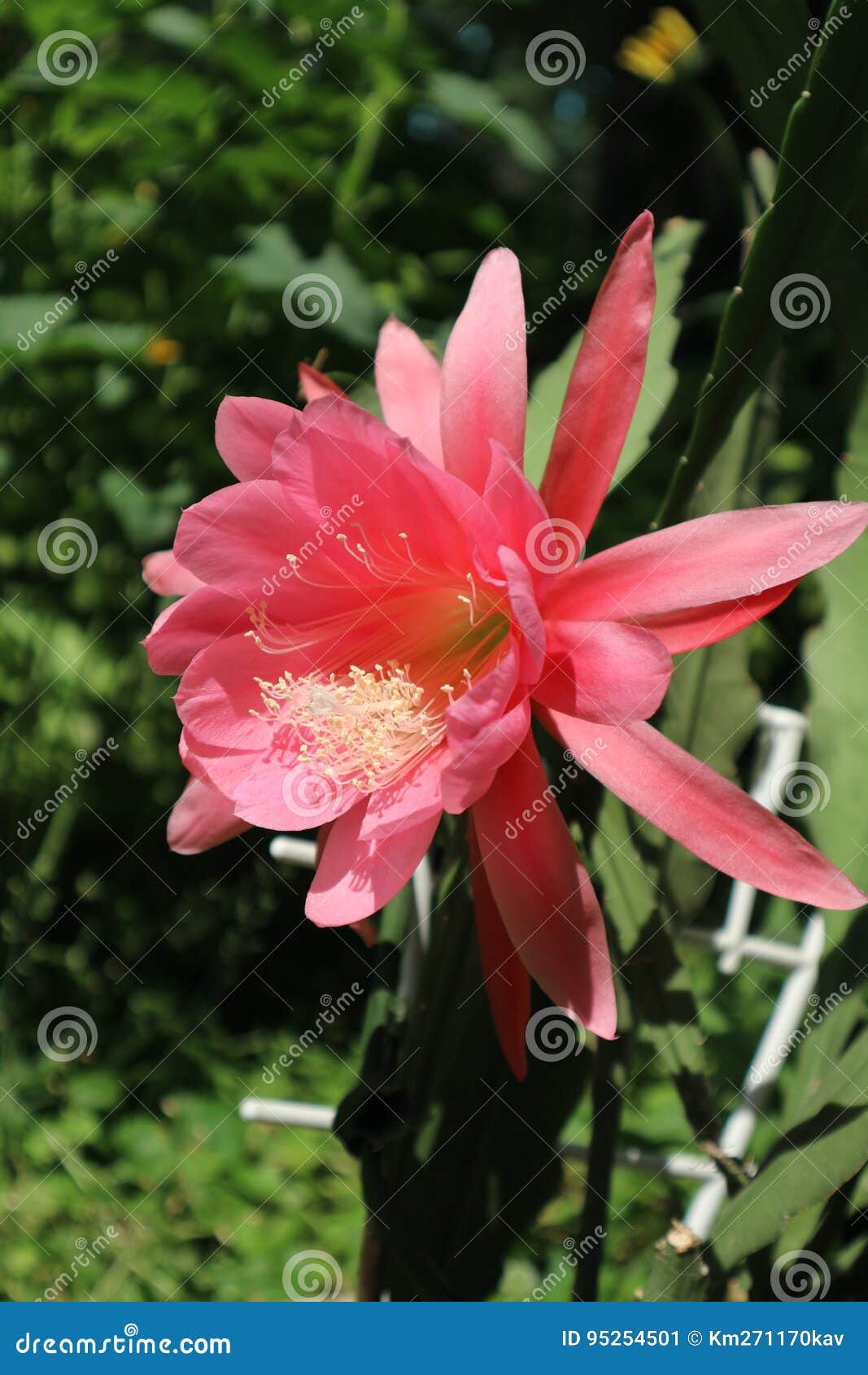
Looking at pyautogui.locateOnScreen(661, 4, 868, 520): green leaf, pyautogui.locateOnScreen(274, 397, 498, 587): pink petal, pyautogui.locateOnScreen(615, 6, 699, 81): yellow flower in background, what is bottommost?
pyautogui.locateOnScreen(274, 397, 498, 587): pink petal

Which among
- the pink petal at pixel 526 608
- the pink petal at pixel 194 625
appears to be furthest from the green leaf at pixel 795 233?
the pink petal at pixel 194 625

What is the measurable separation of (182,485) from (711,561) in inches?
→ 42.6

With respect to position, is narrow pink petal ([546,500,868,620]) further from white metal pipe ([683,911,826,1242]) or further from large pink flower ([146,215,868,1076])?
white metal pipe ([683,911,826,1242])

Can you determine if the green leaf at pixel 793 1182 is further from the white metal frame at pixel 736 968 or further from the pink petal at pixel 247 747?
the pink petal at pixel 247 747

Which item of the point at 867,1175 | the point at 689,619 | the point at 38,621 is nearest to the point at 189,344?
the point at 38,621

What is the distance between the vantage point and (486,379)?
0.59 metres

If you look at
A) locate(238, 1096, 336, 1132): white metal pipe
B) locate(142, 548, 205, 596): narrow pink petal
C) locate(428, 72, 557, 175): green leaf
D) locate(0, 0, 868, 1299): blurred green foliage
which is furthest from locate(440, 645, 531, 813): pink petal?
locate(428, 72, 557, 175): green leaf

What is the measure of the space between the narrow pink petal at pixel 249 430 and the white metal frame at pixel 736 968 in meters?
0.30

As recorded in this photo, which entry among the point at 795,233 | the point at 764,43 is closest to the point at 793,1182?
the point at 795,233

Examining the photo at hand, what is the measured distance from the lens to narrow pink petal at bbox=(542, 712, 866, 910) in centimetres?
50

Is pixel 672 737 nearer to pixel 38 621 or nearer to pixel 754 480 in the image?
pixel 754 480

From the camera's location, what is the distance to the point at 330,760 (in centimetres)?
63

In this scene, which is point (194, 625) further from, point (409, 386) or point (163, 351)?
point (163, 351)

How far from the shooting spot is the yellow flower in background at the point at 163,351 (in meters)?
1.52
